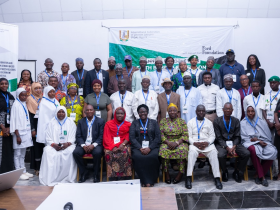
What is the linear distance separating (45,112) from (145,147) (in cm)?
207

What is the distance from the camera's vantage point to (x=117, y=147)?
4.91m

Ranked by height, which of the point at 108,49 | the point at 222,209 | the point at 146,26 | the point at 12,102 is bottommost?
the point at 222,209

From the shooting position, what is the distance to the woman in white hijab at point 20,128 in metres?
4.93

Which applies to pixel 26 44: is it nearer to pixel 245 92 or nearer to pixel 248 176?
pixel 245 92

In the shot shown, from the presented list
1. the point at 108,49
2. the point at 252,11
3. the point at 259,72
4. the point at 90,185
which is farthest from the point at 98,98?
the point at 252,11

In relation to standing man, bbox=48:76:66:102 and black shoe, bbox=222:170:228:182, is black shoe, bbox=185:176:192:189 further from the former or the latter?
standing man, bbox=48:76:66:102

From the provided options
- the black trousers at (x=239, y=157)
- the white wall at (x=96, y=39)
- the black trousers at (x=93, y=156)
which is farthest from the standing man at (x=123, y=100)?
the white wall at (x=96, y=39)

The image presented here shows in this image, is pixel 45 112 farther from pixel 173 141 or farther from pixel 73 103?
pixel 173 141

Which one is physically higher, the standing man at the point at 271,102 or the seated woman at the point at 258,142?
the standing man at the point at 271,102

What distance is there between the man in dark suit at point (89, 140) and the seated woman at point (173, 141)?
3.78 ft

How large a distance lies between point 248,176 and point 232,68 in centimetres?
243

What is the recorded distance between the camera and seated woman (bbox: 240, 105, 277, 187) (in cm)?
480

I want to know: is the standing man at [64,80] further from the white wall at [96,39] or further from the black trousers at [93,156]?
the white wall at [96,39]

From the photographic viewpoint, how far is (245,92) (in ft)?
18.9
